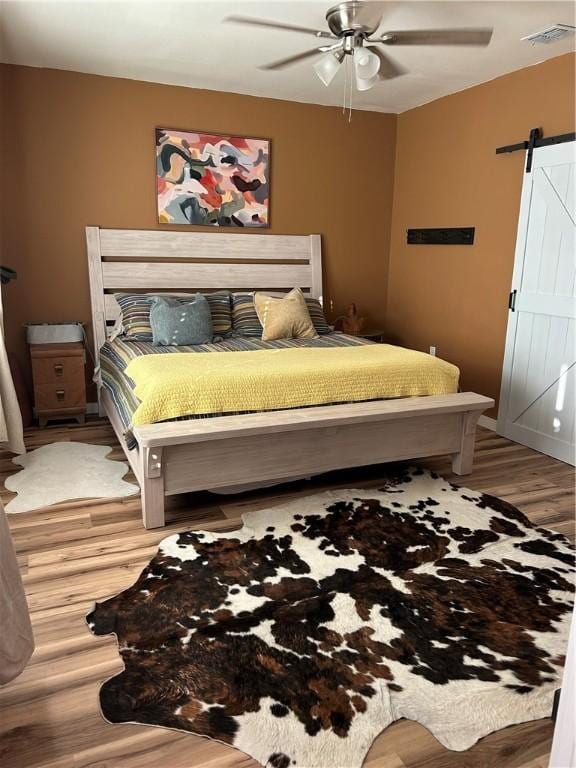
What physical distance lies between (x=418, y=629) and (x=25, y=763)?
1294 mm

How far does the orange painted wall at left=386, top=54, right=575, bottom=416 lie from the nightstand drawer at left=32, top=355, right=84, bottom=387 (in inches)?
114

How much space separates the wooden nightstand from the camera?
3.97 m

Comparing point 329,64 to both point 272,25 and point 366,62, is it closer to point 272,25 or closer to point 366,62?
point 366,62

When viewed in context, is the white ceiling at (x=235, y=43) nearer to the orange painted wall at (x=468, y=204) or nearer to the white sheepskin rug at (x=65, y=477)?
the orange painted wall at (x=468, y=204)

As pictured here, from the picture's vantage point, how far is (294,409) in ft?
9.86

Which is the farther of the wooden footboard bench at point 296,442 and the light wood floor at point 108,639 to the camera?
the wooden footboard bench at point 296,442

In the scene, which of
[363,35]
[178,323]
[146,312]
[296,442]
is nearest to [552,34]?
[363,35]

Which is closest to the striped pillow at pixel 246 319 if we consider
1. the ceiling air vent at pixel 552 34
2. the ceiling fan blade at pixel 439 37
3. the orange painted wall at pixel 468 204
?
the orange painted wall at pixel 468 204

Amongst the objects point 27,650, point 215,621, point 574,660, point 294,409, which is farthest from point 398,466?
point 574,660

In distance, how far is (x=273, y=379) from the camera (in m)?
2.98

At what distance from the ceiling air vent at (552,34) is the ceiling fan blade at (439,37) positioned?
1.95 ft

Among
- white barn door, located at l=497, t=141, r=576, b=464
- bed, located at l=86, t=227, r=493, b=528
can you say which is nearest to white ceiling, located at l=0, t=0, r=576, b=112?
white barn door, located at l=497, t=141, r=576, b=464

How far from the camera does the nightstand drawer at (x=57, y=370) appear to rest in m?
3.96

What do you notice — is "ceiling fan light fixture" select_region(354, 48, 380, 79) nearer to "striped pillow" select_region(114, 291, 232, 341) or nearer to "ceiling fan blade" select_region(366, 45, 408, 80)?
"ceiling fan blade" select_region(366, 45, 408, 80)
